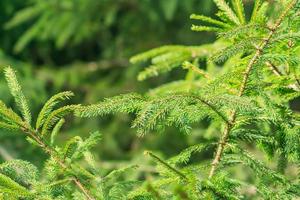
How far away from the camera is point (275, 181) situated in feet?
4.75

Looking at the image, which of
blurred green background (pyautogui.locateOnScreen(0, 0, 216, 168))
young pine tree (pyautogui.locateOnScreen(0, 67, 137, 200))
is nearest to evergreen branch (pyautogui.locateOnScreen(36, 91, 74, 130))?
young pine tree (pyautogui.locateOnScreen(0, 67, 137, 200))

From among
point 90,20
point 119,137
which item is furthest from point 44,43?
point 119,137

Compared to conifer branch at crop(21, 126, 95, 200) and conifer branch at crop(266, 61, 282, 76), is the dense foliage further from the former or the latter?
conifer branch at crop(266, 61, 282, 76)

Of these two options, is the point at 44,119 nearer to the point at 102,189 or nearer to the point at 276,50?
the point at 102,189

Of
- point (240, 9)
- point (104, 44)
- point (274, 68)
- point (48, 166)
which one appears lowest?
point (104, 44)

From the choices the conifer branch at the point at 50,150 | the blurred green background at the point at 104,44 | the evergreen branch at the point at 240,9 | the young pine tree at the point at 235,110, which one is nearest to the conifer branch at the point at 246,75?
the young pine tree at the point at 235,110

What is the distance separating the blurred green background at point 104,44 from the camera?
5707 millimetres

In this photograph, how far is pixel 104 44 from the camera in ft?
23.6

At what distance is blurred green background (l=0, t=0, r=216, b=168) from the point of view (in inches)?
225

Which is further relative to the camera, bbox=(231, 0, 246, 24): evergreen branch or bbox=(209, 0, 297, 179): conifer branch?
bbox=(231, 0, 246, 24): evergreen branch

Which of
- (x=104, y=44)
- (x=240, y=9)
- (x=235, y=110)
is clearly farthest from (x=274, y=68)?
(x=104, y=44)

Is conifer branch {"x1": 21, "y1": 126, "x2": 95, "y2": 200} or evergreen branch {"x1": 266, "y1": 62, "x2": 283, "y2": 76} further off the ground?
evergreen branch {"x1": 266, "y1": 62, "x2": 283, "y2": 76}

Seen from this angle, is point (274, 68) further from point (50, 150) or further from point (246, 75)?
point (50, 150)

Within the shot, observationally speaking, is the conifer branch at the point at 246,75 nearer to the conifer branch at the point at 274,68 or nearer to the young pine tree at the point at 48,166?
the young pine tree at the point at 48,166
